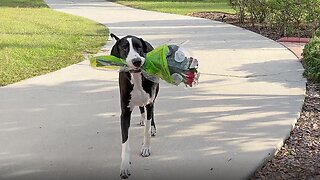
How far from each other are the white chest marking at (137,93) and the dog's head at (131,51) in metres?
0.20

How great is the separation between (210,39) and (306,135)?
7373mm

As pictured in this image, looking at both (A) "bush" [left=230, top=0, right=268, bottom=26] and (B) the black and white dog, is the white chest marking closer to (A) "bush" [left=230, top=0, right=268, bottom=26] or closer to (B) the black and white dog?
(B) the black and white dog

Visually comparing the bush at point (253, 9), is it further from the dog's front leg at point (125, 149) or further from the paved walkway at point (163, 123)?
the dog's front leg at point (125, 149)

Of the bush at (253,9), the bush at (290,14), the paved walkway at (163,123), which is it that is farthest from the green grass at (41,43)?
the bush at (290,14)

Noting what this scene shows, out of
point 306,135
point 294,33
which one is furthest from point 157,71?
point 294,33

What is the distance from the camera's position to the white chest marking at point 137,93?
4.23m

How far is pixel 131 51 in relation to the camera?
13.2 ft

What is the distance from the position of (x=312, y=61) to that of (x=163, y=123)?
135 inches

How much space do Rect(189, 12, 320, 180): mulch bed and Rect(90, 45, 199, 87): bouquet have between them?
972 millimetres

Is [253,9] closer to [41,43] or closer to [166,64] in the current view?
[41,43]

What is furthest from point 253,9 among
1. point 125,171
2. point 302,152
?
point 125,171

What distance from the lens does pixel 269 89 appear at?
7258mm

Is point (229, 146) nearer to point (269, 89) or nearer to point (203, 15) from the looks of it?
point (269, 89)

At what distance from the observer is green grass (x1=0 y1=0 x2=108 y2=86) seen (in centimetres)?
866
